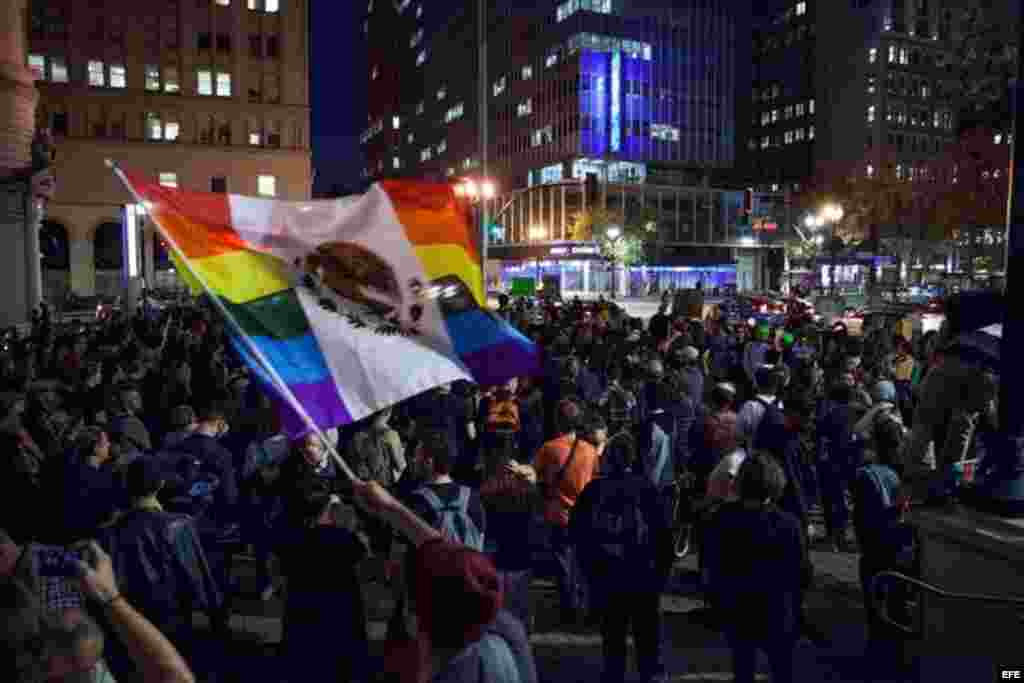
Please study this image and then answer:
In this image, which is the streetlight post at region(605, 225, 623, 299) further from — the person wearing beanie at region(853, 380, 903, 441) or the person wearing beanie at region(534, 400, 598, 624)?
the person wearing beanie at region(534, 400, 598, 624)

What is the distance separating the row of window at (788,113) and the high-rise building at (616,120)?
27.0 m

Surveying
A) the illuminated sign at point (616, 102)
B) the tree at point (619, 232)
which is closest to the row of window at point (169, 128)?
the tree at point (619, 232)

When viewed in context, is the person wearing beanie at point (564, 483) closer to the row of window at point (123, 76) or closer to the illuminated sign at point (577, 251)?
the illuminated sign at point (577, 251)

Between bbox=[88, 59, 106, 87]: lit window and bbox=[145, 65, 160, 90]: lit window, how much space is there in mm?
3075

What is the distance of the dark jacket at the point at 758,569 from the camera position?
15.6 ft

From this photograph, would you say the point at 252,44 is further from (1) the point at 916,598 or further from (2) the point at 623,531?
(1) the point at 916,598

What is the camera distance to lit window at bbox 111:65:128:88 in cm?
6681

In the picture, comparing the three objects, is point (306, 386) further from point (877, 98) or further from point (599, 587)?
point (877, 98)

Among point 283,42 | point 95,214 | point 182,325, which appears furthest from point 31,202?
point 283,42

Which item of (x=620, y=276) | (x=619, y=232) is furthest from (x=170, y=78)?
(x=620, y=276)

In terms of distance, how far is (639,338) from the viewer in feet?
54.0

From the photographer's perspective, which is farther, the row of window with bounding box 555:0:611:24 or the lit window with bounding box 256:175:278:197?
the row of window with bounding box 555:0:611:24

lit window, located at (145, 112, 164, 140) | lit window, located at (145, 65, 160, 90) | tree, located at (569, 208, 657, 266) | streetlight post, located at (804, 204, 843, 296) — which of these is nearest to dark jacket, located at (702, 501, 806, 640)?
streetlight post, located at (804, 204, 843, 296)

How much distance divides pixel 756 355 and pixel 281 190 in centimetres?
6263
